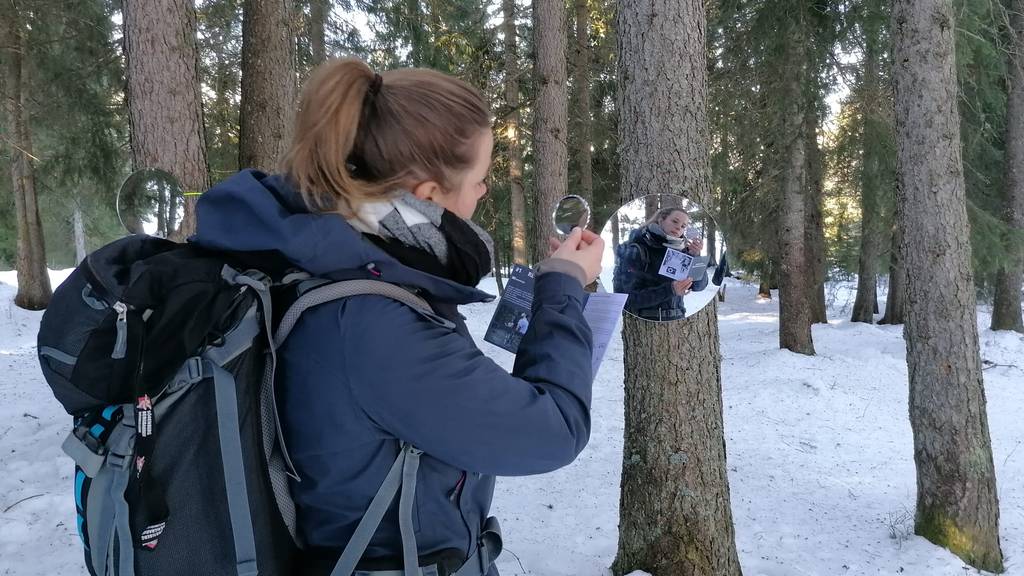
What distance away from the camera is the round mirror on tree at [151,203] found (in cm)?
264

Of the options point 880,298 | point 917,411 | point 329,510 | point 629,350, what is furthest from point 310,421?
point 880,298

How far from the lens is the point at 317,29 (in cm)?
1031

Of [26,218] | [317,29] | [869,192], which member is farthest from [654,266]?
[26,218]

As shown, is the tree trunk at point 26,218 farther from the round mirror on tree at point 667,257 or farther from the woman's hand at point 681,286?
the woman's hand at point 681,286

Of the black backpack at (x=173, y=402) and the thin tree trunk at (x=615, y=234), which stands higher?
the thin tree trunk at (x=615, y=234)

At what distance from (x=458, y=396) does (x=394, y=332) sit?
0.14 metres

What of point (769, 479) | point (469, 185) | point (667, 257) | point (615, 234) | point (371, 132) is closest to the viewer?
point (371, 132)

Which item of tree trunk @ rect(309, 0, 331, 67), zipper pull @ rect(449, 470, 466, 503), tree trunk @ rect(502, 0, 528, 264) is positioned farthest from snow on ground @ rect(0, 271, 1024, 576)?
tree trunk @ rect(309, 0, 331, 67)

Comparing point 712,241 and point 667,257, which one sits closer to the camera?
point 667,257

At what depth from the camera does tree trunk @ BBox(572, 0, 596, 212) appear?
12.1 m

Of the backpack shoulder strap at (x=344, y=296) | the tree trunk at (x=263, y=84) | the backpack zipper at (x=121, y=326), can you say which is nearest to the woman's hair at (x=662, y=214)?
the backpack shoulder strap at (x=344, y=296)

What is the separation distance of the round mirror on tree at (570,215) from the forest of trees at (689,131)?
114 cm

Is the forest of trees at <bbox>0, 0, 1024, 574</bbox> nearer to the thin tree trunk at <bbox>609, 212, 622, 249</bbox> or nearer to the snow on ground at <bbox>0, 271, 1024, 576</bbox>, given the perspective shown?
the snow on ground at <bbox>0, 271, 1024, 576</bbox>

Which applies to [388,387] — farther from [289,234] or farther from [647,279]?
[647,279]
